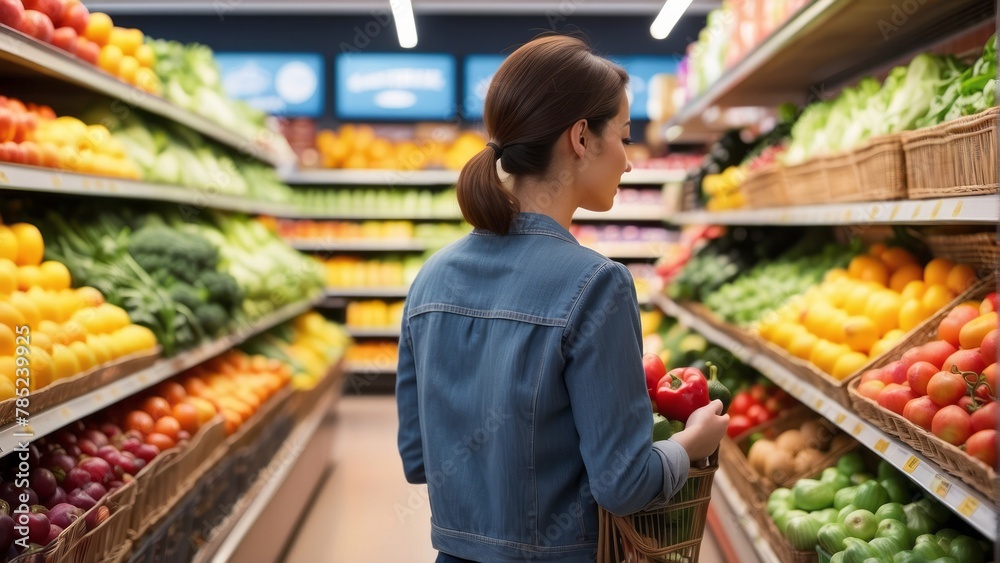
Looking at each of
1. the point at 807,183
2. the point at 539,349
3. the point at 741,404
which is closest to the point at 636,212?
the point at 741,404

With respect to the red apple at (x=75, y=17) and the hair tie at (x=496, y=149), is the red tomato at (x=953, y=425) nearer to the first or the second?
the hair tie at (x=496, y=149)

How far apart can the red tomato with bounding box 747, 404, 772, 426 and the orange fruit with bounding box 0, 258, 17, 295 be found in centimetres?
288

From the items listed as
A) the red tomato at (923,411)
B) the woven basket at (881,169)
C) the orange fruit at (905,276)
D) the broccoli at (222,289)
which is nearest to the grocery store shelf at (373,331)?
the broccoli at (222,289)

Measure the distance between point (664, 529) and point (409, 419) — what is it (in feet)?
1.94

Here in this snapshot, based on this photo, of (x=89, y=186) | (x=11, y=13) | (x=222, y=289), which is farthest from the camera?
(x=222, y=289)

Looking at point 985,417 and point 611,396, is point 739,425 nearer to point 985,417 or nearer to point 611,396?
point 985,417

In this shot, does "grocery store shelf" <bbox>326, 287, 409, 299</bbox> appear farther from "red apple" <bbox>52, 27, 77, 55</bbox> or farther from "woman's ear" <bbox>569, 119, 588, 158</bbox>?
"woman's ear" <bbox>569, 119, 588, 158</bbox>

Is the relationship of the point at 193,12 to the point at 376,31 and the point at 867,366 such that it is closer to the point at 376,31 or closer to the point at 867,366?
the point at 376,31

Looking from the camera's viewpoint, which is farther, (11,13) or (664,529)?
(11,13)

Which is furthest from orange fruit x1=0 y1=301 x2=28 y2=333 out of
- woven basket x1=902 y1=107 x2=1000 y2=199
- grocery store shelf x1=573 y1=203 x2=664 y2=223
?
grocery store shelf x1=573 y1=203 x2=664 y2=223

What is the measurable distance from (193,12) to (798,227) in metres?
7.56

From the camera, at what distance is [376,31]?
9.32 meters

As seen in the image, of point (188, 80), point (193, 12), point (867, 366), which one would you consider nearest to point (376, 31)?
point (193, 12)

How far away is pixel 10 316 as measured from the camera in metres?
2.15
